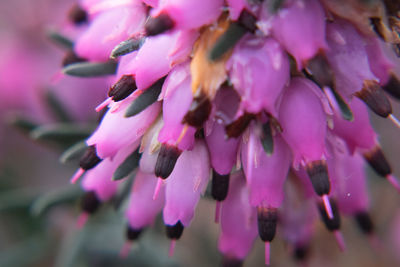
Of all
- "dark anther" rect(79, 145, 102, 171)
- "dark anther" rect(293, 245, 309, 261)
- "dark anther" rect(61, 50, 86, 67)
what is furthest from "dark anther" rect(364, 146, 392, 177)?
"dark anther" rect(61, 50, 86, 67)

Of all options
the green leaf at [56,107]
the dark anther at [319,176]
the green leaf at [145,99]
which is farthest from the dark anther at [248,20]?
the green leaf at [56,107]

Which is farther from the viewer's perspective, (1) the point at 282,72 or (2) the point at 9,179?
(2) the point at 9,179

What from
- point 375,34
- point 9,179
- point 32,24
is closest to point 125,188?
point 375,34

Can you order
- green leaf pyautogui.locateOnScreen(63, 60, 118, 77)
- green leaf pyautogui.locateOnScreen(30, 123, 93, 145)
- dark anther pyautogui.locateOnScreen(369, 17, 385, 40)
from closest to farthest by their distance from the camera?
dark anther pyautogui.locateOnScreen(369, 17, 385, 40)
green leaf pyautogui.locateOnScreen(63, 60, 118, 77)
green leaf pyautogui.locateOnScreen(30, 123, 93, 145)

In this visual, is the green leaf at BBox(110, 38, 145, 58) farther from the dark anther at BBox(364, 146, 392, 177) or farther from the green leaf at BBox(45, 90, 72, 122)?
the green leaf at BBox(45, 90, 72, 122)

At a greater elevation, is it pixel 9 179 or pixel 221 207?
pixel 221 207

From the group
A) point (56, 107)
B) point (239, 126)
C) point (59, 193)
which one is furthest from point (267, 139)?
point (56, 107)

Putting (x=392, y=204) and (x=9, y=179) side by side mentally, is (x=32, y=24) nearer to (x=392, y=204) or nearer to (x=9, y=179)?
(x=9, y=179)

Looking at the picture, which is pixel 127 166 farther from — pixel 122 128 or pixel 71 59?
pixel 71 59
